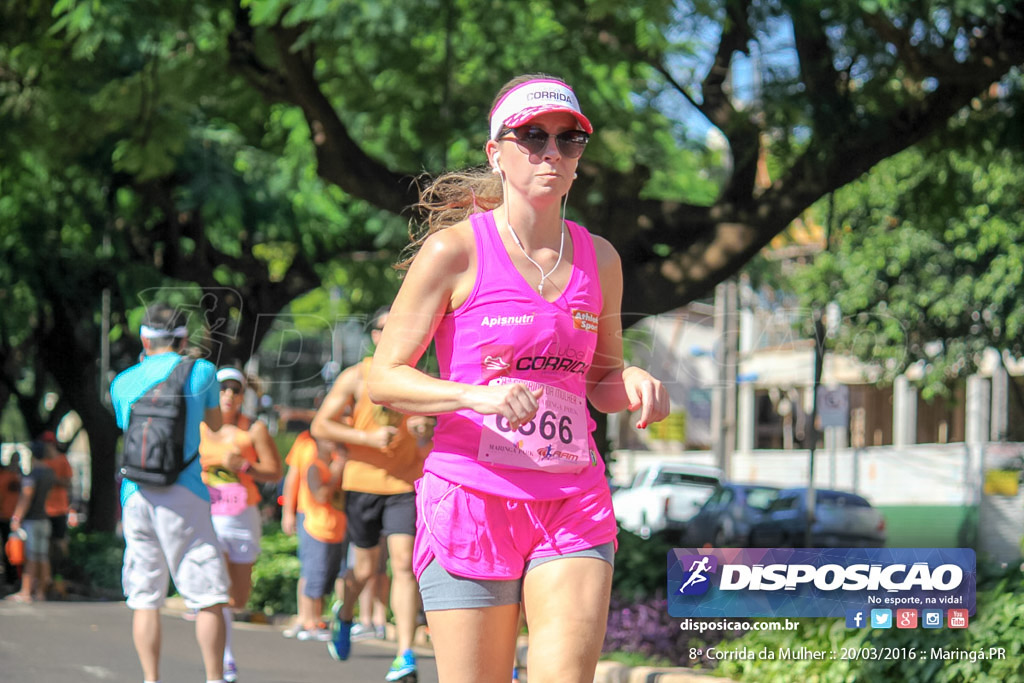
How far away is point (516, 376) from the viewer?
10.3ft

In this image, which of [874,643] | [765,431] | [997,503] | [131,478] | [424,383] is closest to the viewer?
[424,383]

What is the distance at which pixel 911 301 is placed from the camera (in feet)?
77.0

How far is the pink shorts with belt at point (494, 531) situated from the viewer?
3047mm

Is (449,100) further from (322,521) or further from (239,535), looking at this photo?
(239,535)

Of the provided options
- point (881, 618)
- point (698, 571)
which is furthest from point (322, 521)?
point (881, 618)

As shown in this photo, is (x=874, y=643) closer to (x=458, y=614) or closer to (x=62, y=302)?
(x=458, y=614)

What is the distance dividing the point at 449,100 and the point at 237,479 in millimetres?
4234

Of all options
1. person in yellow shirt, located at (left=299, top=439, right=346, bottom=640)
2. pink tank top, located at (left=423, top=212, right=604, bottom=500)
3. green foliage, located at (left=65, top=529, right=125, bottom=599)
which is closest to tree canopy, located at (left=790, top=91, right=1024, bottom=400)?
green foliage, located at (left=65, top=529, right=125, bottom=599)

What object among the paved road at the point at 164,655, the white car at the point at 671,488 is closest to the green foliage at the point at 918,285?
the white car at the point at 671,488

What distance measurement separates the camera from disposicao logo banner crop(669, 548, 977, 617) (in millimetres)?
6641

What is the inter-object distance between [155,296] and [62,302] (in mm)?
1607

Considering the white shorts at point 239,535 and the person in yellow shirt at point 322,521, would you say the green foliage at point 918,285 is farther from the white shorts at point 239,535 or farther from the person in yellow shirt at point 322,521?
the white shorts at point 239,535

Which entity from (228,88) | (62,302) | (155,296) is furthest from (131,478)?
(62,302)

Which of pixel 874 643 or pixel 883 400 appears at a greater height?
pixel 883 400
